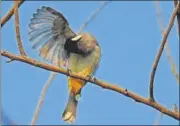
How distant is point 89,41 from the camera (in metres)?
1.54

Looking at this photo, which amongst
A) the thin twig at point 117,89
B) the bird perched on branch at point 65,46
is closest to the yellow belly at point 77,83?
the bird perched on branch at point 65,46

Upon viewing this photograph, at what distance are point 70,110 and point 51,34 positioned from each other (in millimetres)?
305

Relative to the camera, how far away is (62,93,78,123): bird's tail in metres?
1.53

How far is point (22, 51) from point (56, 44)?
45cm

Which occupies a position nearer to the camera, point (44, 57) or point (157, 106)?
point (157, 106)

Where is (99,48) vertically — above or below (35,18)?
above

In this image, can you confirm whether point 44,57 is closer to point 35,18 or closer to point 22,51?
point 35,18

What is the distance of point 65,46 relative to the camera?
149 cm

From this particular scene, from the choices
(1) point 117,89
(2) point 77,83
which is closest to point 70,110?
→ (2) point 77,83

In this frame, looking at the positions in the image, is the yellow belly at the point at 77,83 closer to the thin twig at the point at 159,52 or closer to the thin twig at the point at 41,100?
the thin twig at the point at 41,100

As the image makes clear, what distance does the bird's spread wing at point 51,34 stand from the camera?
1.33m

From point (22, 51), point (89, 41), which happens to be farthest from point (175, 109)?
point (89, 41)

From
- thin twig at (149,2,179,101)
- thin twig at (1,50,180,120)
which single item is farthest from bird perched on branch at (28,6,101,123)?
thin twig at (149,2,179,101)

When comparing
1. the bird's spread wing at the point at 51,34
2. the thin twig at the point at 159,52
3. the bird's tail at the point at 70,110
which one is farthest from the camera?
the bird's tail at the point at 70,110
